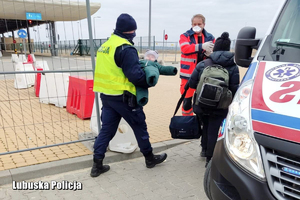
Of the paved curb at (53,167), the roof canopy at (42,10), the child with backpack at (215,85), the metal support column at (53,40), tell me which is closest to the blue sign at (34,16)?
the roof canopy at (42,10)

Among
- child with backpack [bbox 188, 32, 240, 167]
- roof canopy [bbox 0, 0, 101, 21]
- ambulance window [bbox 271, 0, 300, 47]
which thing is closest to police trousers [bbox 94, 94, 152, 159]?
child with backpack [bbox 188, 32, 240, 167]

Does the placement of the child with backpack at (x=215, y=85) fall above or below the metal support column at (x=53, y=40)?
below

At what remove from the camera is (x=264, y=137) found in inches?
60.6

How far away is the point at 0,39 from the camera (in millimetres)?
4035

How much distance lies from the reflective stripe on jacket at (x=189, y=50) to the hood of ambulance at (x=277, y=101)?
2260 mm

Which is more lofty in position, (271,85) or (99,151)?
(271,85)

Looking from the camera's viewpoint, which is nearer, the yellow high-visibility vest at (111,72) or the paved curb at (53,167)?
the yellow high-visibility vest at (111,72)

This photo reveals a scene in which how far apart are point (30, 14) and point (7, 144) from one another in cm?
218

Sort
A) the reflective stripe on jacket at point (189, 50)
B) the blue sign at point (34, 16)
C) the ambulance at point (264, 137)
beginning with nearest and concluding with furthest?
1. the ambulance at point (264, 137)
2. the blue sign at point (34, 16)
3. the reflective stripe on jacket at point (189, 50)

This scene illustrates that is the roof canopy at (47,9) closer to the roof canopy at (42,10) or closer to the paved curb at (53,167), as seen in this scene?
the roof canopy at (42,10)

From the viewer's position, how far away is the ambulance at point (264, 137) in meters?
1.46

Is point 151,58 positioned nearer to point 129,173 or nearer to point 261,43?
point 261,43

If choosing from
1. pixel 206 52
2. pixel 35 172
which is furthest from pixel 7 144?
pixel 206 52

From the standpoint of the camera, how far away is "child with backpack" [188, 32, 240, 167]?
2873 mm
